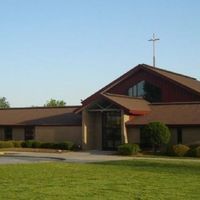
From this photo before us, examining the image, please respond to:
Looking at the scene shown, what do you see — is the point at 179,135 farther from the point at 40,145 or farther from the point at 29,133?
the point at 29,133

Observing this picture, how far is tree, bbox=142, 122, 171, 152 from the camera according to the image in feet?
122

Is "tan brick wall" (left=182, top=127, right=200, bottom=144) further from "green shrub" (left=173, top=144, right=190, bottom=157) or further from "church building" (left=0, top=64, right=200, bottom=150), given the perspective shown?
"green shrub" (left=173, top=144, right=190, bottom=157)

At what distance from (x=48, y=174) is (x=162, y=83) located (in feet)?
87.9

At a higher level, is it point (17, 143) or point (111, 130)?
point (111, 130)

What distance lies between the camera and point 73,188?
15.9 meters

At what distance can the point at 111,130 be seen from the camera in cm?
4269

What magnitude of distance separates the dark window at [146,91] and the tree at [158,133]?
9045 millimetres

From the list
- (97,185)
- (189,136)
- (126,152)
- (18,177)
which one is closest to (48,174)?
(18,177)

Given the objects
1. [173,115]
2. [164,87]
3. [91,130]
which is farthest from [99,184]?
[164,87]

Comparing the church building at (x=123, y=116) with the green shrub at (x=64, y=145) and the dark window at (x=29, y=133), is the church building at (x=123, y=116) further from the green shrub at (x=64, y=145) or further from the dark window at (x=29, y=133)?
the green shrub at (x=64, y=145)

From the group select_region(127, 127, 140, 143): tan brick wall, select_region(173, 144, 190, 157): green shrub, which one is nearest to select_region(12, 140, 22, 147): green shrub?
select_region(127, 127, 140, 143): tan brick wall

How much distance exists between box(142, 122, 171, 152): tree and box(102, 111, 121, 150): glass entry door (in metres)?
4.90

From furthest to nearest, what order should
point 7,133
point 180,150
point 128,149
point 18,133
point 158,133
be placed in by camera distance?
1. point 7,133
2. point 18,133
3. point 158,133
4. point 128,149
5. point 180,150

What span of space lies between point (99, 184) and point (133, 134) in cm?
2410
